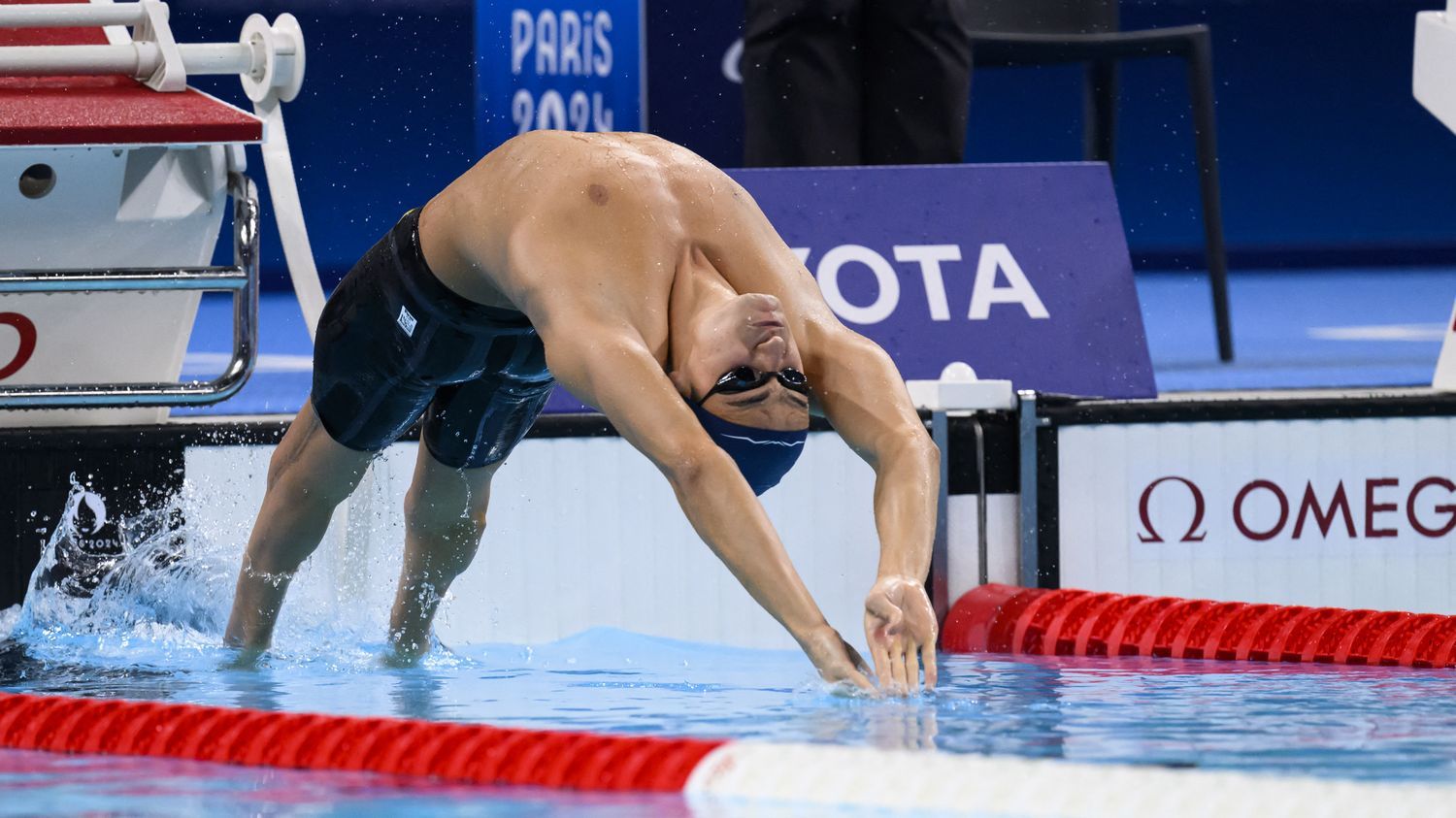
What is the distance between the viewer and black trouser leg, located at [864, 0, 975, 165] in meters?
4.63

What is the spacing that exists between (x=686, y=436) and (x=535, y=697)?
0.70 metres

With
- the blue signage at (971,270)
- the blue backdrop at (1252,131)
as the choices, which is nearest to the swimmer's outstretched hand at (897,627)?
the blue signage at (971,270)

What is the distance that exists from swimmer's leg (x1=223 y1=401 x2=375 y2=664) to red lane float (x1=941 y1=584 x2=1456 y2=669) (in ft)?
3.87

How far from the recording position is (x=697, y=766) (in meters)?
2.17

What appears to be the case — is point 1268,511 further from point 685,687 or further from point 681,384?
point 681,384

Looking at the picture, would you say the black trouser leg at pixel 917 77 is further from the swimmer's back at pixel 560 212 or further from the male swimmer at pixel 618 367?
the swimmer's back at pixel 560 212

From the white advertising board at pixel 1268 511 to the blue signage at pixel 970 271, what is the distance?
0.17m

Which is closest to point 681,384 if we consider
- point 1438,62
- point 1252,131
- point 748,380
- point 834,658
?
point 748,380

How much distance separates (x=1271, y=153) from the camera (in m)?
7.88

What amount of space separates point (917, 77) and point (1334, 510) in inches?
52.2

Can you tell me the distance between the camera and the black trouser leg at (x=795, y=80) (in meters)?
4.56

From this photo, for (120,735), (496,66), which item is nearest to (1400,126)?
(496,66)

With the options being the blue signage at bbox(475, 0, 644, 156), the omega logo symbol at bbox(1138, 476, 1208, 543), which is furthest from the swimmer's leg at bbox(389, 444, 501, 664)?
the omega logo symbol at bbox(1138, 476, 1208, 543)

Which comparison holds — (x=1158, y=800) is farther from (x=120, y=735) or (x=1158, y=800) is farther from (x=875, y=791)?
(x=120, y=735)
